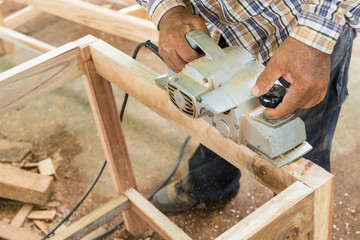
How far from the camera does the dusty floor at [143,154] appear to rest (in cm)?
206

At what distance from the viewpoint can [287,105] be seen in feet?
3.23

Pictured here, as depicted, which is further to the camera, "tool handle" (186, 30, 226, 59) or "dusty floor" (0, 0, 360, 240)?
"dusty floor" (0, 0, 360, 240)

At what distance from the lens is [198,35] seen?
3.69ft

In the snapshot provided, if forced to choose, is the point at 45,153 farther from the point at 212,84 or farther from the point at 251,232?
the point at 251,232

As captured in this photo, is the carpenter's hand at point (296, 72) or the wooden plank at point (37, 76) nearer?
the carpenter's hand at point (296, 72)

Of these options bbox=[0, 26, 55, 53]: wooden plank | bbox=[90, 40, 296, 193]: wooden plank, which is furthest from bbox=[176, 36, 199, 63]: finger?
bbox=[0, 26, 55, 53]: wooden plank

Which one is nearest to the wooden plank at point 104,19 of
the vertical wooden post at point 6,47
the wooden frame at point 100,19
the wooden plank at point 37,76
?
the wooden frame at point 100,19

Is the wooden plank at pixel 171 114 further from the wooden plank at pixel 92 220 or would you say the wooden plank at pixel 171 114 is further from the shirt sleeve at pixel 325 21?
the wooden plank at pixel 92 220

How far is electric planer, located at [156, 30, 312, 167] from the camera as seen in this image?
0.96 m

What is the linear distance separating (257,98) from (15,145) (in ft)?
6.19

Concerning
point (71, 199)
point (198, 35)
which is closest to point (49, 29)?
point (71, 199)

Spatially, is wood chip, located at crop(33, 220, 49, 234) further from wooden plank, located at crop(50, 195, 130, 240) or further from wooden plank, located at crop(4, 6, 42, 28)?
wooden plank, located at crop(4, 6, 42, 28)

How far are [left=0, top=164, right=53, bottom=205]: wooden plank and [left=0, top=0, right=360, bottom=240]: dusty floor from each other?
0.36 ft

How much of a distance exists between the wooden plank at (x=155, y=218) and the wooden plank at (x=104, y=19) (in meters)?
0.69
